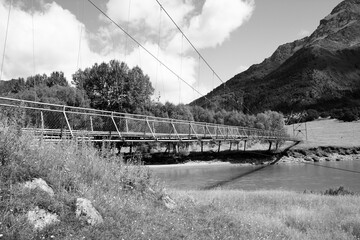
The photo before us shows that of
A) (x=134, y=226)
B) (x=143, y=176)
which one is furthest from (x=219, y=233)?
(x=143, y=176)

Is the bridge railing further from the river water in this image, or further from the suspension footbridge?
the river water

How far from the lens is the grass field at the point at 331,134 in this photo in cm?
8138

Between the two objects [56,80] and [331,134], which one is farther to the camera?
[331,134]

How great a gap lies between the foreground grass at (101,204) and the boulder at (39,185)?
0.35 ft

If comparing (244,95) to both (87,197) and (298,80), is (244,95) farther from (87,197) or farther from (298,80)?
(87,197)

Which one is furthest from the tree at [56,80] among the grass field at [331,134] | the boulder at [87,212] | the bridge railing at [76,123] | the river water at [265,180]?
the boulder at [87,212]

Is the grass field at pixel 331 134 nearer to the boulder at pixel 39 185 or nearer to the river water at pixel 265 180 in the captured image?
the river water at pixel 265 180

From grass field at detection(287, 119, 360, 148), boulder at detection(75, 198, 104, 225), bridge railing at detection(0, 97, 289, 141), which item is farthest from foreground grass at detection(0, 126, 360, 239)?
grass field at detection(287, 119, 360, 148)

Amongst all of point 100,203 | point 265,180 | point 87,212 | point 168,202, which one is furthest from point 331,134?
point 87,212

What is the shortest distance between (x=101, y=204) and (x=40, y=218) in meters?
Result: 1.32

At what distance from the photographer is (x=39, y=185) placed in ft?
16.8

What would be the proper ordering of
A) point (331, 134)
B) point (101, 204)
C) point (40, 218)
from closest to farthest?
point (40, 218)
point (101, 204)
point (331, 134)

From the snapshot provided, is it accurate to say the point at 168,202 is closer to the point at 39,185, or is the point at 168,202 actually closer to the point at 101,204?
the point at 101,204

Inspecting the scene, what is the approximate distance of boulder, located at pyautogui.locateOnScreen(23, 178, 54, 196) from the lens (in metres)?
5.00
